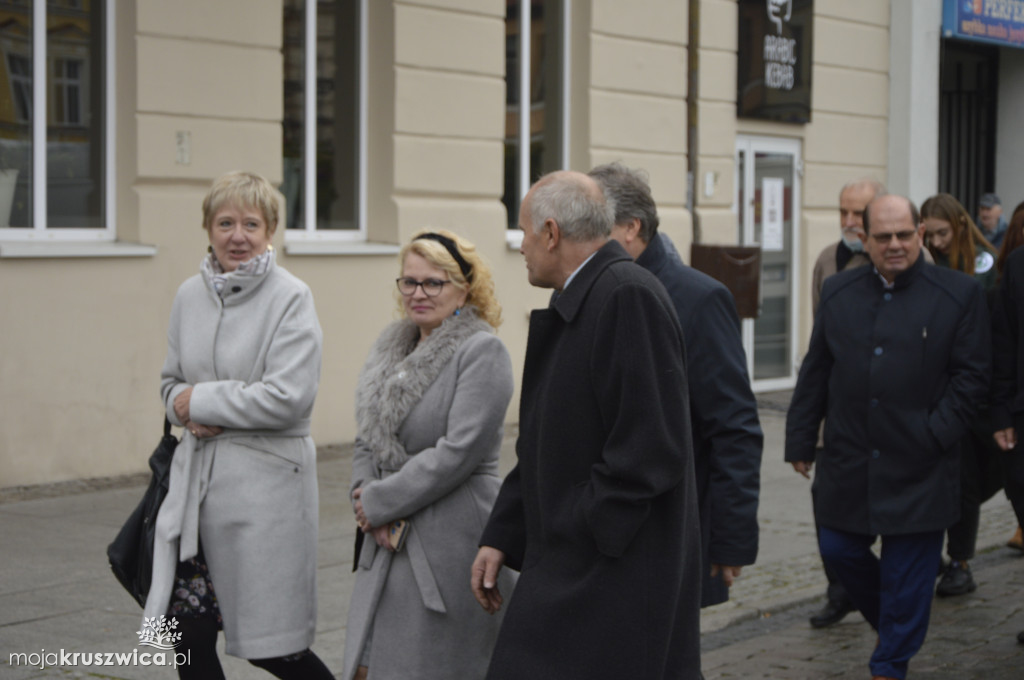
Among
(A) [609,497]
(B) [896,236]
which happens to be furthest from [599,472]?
(B) [896,236]

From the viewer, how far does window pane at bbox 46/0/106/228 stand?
29.4 feet

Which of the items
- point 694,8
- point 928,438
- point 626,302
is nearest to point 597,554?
point 626,302

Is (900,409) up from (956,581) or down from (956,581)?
up

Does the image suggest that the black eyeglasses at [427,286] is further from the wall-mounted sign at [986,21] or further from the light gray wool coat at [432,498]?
the wall-mounted sign at [986,21]

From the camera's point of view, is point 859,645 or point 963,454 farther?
point 963,454

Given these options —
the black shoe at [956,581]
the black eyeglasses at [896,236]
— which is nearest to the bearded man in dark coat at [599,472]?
the black eyeglasses at [896,236]

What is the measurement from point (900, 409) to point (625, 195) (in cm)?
159

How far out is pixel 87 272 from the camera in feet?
28.7

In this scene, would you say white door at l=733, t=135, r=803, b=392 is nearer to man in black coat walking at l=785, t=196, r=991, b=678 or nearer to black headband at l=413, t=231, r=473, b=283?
man in black coat walking at l=785, t=196, r=991, b=678

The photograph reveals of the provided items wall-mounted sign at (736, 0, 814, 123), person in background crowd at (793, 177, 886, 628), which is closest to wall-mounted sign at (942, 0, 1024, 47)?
wall-mounted sign at (736, 0, 814, 123)

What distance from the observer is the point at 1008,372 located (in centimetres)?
538

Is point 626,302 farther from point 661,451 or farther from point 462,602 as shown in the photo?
point 462,602

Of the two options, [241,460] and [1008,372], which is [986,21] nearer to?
[1008,372]

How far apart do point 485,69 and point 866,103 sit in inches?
232
